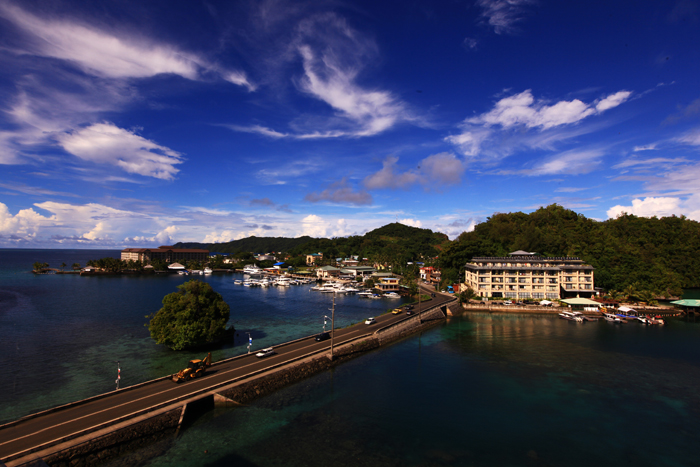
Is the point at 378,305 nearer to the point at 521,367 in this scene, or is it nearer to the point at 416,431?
the point at 521,367

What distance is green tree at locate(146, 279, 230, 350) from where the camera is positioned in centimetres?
4244

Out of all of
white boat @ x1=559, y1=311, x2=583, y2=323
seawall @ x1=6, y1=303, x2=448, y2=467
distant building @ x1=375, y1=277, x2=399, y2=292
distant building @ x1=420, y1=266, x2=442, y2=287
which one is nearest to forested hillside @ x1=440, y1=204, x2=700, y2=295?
distant building @ x1=375, y1=277, x2=399, y2=292

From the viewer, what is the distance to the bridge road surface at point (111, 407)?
20413 mm

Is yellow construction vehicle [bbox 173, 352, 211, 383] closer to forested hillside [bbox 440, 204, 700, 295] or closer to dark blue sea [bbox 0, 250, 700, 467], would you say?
dark blue sea [bbox 0, 250, 700, 467]

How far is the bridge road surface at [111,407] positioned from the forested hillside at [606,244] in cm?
8032

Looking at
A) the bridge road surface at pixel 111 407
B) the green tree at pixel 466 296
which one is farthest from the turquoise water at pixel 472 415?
the green tree at pixel 466 296

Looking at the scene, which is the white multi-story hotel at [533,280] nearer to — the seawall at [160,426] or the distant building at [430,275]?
the distant building at [430,275]

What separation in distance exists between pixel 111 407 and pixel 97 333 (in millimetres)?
37189

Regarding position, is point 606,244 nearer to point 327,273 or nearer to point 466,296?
point 466,296

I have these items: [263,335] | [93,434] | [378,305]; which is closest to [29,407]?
[93,434]

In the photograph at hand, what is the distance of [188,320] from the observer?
43.2 m

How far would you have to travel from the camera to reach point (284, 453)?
22719mm

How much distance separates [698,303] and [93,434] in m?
109

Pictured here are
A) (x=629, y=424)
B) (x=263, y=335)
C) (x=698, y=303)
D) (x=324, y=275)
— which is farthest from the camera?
(x=324, y=275)
